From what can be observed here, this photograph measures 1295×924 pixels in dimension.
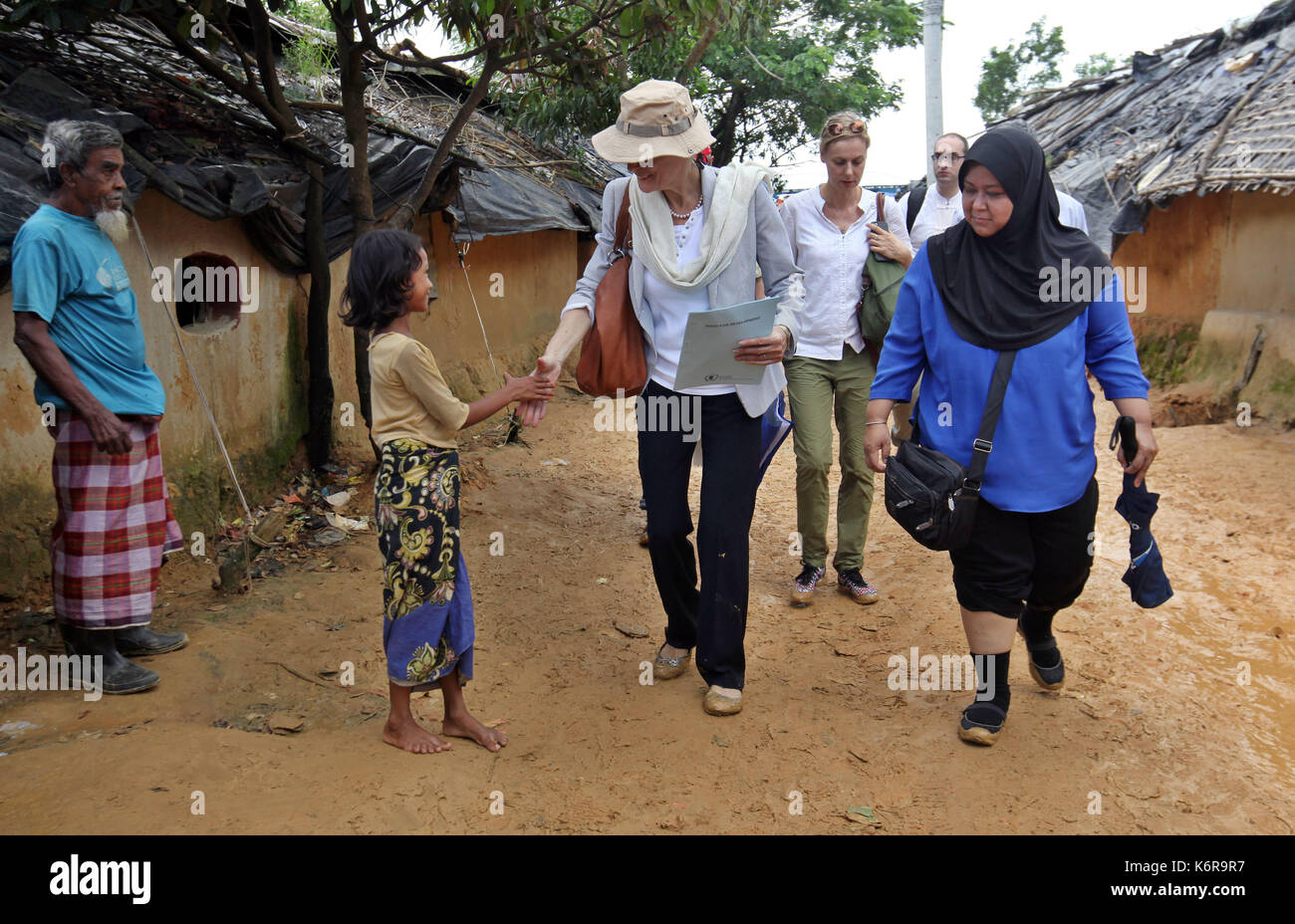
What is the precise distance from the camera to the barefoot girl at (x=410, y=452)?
2947 millimetres

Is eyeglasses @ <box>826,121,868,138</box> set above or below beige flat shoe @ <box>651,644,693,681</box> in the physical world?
above

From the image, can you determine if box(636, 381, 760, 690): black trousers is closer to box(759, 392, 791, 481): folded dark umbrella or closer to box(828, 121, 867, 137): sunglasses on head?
box(759, 392, 791, 481): folded dark umbrella

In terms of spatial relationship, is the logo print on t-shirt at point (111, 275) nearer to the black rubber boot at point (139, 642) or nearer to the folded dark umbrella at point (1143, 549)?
the black rubber boot at point (139, 642)

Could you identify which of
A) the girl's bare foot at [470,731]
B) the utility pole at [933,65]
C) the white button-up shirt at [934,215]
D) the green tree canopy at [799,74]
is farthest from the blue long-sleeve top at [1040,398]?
the green tree canopy at [799,74]

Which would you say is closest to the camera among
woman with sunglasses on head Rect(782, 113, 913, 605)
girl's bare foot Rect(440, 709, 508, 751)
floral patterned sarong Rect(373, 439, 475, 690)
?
floral patterned sarong Rect(373, 439, 475, 690)

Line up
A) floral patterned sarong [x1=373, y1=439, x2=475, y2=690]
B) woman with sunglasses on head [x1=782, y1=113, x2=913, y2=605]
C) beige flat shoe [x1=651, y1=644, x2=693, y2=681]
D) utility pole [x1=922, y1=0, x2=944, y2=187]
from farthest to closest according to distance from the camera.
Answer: utility pole [x1=922, y1=0, x2=944, y2=187] < woman with sunglasses on head [x1=782, y1=113, x2=913, y2=605] < beige flat shoe [x1=651, y1=644, x2=693, y2=681] < floral patterned sarong [x1=373, y1=439, x2=475, y2=690]

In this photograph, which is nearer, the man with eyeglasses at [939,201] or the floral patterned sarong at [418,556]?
the floral patterned sarong at [418,556]

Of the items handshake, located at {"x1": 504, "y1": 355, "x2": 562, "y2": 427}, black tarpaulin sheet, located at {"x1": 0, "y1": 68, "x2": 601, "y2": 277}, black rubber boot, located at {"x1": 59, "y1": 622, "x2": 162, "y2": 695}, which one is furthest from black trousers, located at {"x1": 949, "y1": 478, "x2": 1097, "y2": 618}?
black tarpaulin sheet, located at {"x1": 0, "y1": 68, "x2": 601, "y2": 277}

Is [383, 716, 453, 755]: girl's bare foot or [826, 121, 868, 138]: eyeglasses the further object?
[826, 121, 868, 138]: eyeglasses

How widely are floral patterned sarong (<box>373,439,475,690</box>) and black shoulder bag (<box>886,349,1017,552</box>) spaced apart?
56.2 inches

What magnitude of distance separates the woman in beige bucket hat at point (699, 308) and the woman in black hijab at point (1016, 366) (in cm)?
50

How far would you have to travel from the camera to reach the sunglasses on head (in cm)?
440

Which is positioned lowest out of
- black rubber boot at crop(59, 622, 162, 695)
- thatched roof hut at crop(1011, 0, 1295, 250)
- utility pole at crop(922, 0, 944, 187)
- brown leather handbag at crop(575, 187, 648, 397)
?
black rubber boot at crop(59, 622, 162, 695)

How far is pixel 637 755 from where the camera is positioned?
10.9ft
